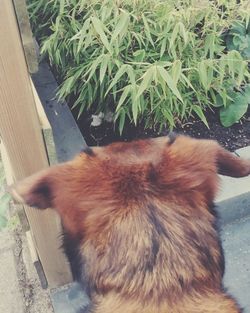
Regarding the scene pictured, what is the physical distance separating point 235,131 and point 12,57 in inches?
71.3

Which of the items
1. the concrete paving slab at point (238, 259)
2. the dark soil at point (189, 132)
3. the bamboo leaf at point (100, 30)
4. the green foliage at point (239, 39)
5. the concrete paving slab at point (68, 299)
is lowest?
the concrete paving slab at point (238, 259)

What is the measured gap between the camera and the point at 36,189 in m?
1.42

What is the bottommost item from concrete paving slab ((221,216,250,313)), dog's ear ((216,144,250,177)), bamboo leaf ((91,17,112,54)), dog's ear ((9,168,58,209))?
concrete paving slab ((221,216,250,313))

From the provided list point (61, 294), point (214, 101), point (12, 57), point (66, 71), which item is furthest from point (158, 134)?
point (12, 57)

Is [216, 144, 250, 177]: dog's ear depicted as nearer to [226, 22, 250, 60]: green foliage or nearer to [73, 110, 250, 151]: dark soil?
[73, 110, 250, 151]: dark soil

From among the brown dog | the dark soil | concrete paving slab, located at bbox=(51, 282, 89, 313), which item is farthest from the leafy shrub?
the brown dog

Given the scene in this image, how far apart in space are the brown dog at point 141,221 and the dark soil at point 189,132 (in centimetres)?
156

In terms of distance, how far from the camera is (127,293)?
1.36m

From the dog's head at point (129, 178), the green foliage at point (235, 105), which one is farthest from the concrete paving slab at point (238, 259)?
the dog's head at point (129, 178)

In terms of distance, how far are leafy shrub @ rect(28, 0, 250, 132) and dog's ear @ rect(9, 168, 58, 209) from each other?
3.41 feet

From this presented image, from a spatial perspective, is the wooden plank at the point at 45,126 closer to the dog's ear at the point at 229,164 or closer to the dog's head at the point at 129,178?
the dog's head at the point at 129,178

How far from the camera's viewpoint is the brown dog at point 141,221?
4.36 ft

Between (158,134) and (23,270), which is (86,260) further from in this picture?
(158,134)

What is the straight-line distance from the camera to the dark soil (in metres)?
3.01
